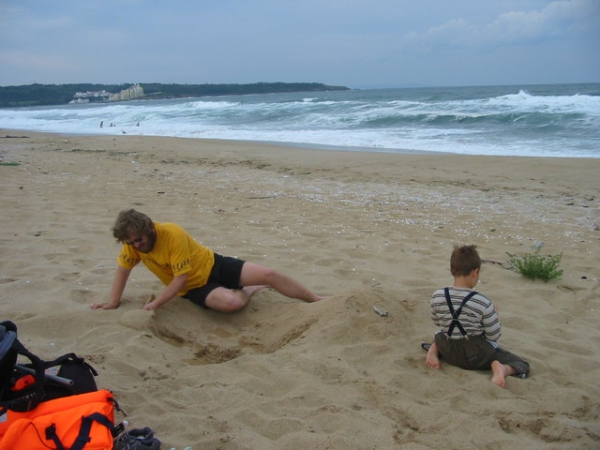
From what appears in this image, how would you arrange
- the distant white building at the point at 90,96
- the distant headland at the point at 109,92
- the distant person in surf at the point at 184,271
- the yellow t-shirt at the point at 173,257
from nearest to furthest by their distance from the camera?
the distant person in surf at the point at 184,271, the yellow t-shirt at the point at 173,257, the distant headland at the point at 109,92, the distant white building at the point at 90,96

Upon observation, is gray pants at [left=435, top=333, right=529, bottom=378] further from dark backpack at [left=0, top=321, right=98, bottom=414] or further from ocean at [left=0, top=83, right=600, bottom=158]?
ocean at [left=0, top=83, right=600, bottom=158]

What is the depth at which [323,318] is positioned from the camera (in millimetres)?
3621

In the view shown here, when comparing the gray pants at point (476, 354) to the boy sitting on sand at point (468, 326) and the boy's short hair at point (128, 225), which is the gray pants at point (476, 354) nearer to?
the boy sitting on sand at point (468, 326)

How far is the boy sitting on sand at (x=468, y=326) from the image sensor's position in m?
3.04

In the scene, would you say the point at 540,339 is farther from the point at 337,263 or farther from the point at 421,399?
the point at 337,263

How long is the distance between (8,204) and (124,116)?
1195 inches

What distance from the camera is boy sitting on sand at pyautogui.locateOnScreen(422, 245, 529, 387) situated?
3041 millimetres

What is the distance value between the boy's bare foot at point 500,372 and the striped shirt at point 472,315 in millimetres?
177

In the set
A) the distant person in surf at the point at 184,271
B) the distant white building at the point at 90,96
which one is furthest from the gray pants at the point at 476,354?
the distant white building at the point at 90,96

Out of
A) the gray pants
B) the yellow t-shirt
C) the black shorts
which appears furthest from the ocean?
the gray pants

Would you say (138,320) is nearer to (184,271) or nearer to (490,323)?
(184,271)

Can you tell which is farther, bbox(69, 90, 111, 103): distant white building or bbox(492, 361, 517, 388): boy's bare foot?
bbox(69, 90, 111, 103): distant white building

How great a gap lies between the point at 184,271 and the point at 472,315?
2.00 meters

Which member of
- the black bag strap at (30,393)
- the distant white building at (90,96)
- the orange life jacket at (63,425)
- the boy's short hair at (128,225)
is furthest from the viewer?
the distant white building at (90,96)
